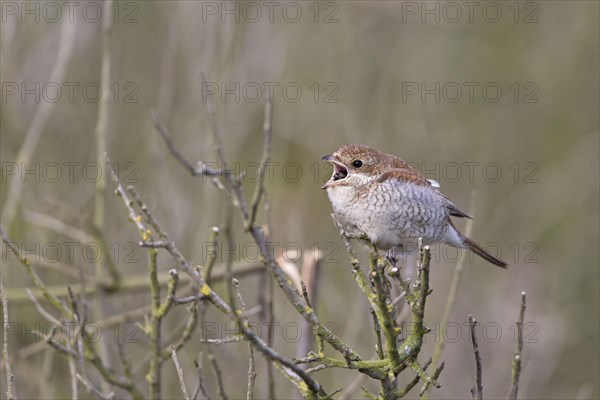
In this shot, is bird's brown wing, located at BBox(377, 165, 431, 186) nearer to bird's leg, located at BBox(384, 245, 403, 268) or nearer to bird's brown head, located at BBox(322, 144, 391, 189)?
bird's brown head, located at BBox(322, 144, 391, 189)

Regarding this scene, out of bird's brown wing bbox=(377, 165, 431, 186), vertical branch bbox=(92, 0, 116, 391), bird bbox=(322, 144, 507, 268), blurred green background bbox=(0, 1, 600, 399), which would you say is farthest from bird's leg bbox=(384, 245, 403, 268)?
vertical branch bbox=(92, 0, 116, 391)

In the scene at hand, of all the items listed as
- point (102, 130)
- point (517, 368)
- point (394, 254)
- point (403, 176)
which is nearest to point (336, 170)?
point (403, 176)

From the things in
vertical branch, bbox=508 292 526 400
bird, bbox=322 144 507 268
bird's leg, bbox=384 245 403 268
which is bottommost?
vertical branch, bbox=508 292 526 400

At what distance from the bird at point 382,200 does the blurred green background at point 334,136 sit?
1.31 m

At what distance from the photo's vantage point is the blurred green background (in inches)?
209

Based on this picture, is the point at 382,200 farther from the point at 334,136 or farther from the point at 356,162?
the point at 334,136

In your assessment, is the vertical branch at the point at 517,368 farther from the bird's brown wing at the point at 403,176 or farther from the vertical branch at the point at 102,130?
the vertical branch at the point at 102,130

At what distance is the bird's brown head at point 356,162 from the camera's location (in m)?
3.84

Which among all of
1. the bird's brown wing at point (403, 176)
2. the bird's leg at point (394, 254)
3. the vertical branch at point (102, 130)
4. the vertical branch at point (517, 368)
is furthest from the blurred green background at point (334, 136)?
the vertical branch at point (517, 368)

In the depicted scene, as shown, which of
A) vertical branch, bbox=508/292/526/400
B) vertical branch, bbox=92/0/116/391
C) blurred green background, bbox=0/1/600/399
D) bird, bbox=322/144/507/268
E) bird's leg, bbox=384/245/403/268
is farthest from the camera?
blurred green background, bbox=0/1/600/399

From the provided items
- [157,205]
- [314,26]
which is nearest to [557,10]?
[314,26]

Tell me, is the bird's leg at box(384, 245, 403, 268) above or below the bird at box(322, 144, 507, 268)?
below

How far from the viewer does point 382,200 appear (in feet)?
12.2

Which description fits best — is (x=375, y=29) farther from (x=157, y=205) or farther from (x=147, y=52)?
(x=157, y=205)
